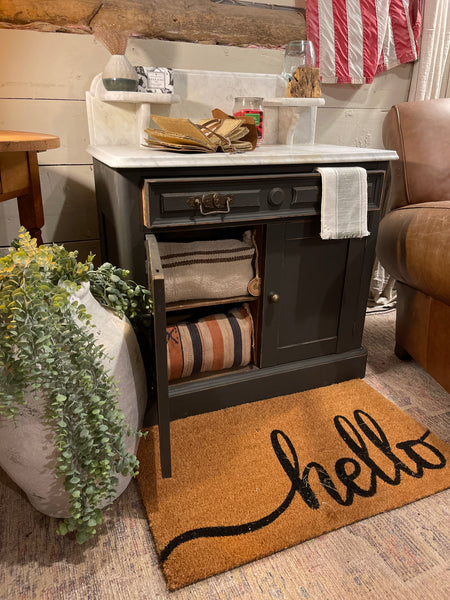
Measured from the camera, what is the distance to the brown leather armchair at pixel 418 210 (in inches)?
59.0

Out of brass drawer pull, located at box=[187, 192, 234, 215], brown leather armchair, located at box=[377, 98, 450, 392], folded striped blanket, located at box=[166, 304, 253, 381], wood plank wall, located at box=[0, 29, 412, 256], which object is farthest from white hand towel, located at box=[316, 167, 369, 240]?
wood plank wall, located at box=[0, 29, 412, 256]

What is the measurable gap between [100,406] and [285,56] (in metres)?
1.48

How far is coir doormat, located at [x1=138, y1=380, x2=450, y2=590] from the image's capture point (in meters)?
1.07

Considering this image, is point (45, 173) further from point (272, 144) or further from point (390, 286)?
point (390, 286)

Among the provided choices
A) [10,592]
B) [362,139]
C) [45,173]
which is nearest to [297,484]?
[10,592]

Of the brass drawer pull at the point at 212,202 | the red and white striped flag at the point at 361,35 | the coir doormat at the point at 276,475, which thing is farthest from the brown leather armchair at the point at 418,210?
the brass drawer pull at the point at 212,202

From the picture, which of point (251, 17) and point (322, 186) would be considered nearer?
point (322, 186)

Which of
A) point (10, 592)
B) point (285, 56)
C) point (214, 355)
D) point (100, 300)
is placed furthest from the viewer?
point (285, 56)

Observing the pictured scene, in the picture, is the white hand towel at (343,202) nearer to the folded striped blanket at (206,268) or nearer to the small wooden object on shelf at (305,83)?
the folded striped blanket at (206,268)

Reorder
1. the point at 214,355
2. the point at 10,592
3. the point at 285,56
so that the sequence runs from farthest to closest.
Result: the point at 285,56, the point at 214,355, the point at 10,592

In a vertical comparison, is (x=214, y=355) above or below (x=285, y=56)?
below

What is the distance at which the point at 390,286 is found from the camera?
242 cm

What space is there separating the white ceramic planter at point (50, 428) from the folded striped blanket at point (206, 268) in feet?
0.96

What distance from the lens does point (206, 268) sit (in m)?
1.44
